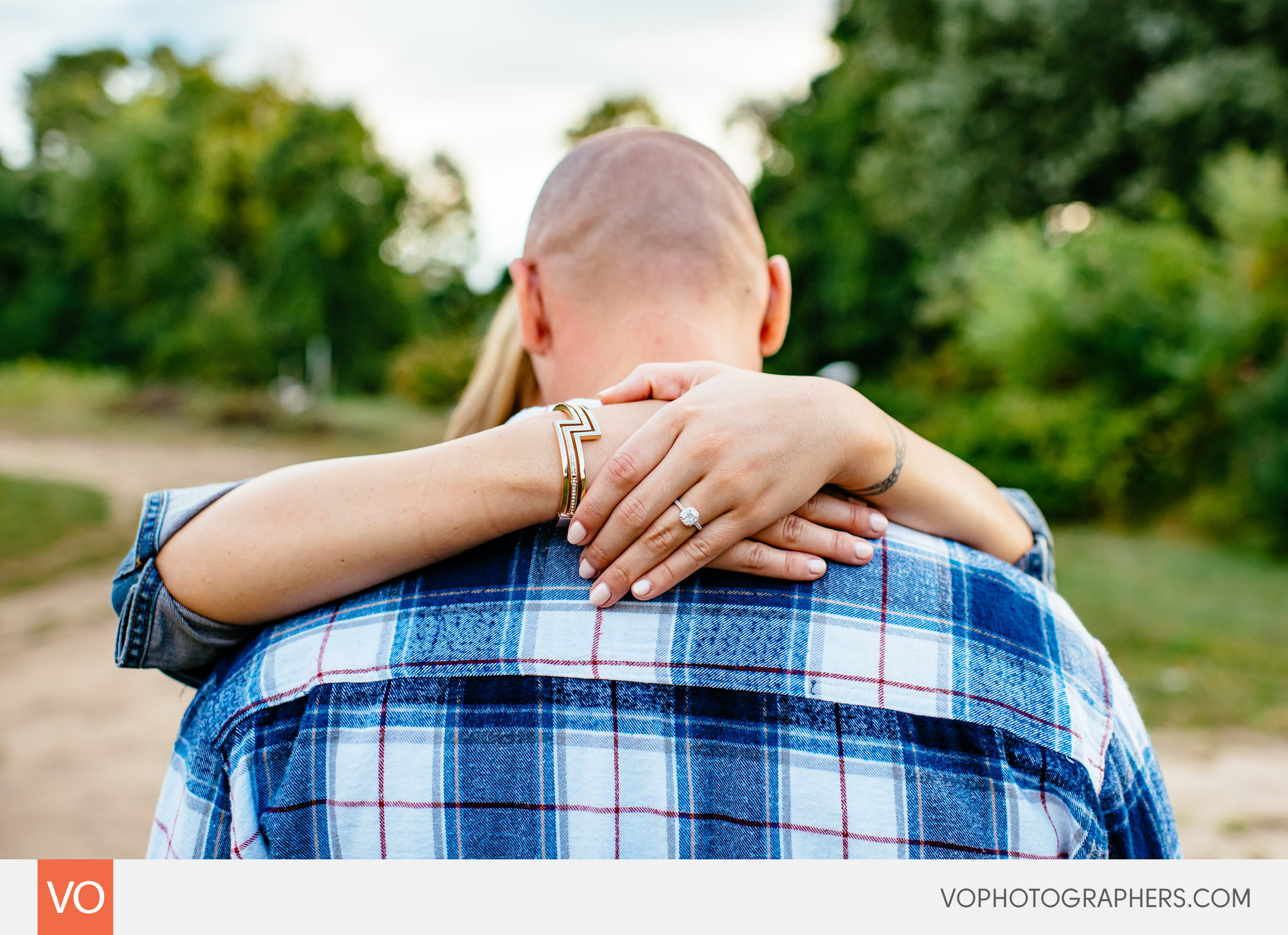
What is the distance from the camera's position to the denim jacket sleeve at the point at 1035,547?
5.02 ft

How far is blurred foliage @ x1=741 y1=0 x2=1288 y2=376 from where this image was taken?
433 inches

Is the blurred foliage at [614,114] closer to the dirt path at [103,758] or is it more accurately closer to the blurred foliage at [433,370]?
the blurred foliage at [433,370]

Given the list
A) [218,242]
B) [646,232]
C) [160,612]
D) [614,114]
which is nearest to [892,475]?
[646,232]

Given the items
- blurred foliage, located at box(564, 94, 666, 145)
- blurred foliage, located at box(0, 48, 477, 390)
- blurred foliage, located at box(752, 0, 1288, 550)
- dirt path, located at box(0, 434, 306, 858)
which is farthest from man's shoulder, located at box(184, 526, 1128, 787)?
blurred foliage, located at box(564, 94, 666, 145)

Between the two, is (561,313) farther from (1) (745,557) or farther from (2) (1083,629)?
(2) (1083,629)

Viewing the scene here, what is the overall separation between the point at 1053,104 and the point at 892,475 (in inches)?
537

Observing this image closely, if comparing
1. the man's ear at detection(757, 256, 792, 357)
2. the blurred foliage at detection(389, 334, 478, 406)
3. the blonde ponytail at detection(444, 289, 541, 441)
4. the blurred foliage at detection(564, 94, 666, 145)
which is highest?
the blurred foliage at detection(564, 94, 666, 145)

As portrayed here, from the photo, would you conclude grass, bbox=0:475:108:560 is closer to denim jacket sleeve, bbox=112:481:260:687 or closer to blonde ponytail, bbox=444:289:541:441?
blonde ponytail, bbox=444:289:541:441

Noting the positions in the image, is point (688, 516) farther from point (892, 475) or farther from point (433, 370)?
point (433, 370)

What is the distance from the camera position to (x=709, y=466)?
1.14 m

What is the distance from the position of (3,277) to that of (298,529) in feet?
119

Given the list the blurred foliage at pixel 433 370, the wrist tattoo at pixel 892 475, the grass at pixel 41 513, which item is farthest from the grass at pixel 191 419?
the wrist tattoo at pixel 892 475

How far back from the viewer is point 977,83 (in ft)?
41.8

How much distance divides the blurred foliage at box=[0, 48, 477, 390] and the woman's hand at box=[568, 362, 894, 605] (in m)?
19.6
